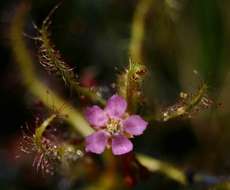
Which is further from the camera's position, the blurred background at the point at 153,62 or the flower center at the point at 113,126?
the blurred background at the point at 153,62

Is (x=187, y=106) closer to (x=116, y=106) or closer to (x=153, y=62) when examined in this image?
(x=116, y=106)

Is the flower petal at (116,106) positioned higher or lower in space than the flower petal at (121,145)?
higher

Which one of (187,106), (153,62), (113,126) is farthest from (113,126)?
(153,62)

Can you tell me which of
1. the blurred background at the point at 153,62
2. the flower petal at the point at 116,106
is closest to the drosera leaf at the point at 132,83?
the flower petal at the point at 116,106

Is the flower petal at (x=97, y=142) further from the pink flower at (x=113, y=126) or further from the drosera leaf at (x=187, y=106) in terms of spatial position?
the drosera leaf at (x=187, y=106)

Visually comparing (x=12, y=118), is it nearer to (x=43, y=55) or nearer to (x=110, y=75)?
(x=110, y=75)

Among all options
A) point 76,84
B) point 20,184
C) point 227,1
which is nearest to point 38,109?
point 76,84
